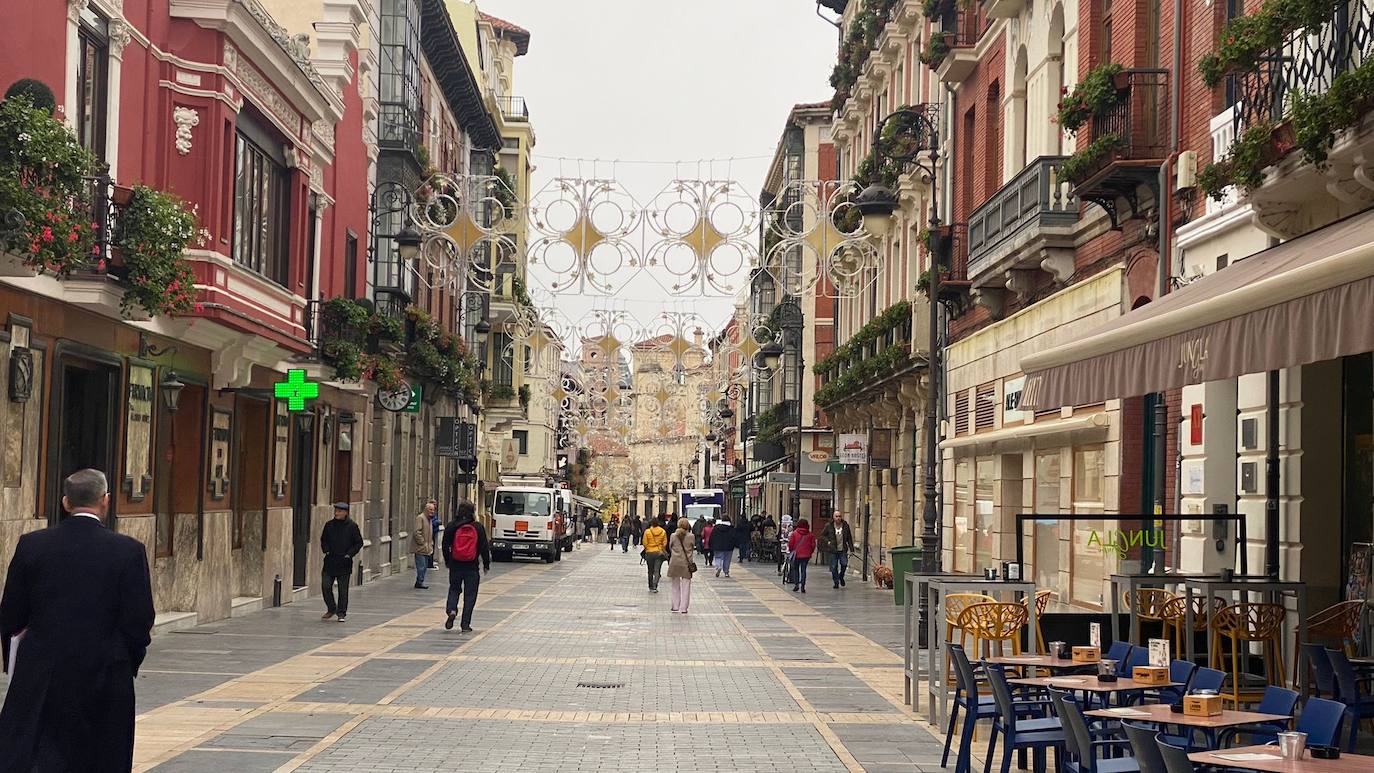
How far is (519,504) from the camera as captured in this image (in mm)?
51812

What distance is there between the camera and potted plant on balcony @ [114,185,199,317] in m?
17.8

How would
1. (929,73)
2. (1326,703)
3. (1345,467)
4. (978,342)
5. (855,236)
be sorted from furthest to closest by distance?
(929,73) < (978,342) < (855,236) < (1345,467) < (1326,703)

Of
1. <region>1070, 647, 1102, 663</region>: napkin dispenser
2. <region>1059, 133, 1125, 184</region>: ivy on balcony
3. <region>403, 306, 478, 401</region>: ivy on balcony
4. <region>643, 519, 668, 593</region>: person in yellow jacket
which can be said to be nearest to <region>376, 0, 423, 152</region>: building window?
<region>403, 306, 478, 401</region>: ivy on balcony

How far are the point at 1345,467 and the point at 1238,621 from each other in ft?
7.81

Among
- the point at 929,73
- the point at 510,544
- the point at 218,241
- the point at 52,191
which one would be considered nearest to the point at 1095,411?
the point at 218,241

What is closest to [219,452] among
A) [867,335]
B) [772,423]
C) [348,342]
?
[348,342]

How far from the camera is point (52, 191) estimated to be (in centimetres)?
1494

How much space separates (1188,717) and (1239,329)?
2413 millimetres

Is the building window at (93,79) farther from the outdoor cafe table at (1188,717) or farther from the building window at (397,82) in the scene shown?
the building window at (397,82)

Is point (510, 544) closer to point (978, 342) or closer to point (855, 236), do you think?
point (978, 342)

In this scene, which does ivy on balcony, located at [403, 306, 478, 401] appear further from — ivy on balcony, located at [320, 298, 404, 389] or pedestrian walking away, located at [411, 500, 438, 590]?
ivy on balcony, located at [320, 298, 404, 389]

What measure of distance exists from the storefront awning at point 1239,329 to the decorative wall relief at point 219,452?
13.6 m

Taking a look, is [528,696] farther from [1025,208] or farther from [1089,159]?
[1025,208]

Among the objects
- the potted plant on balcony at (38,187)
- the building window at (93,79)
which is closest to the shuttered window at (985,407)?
the building window at (93,79)
